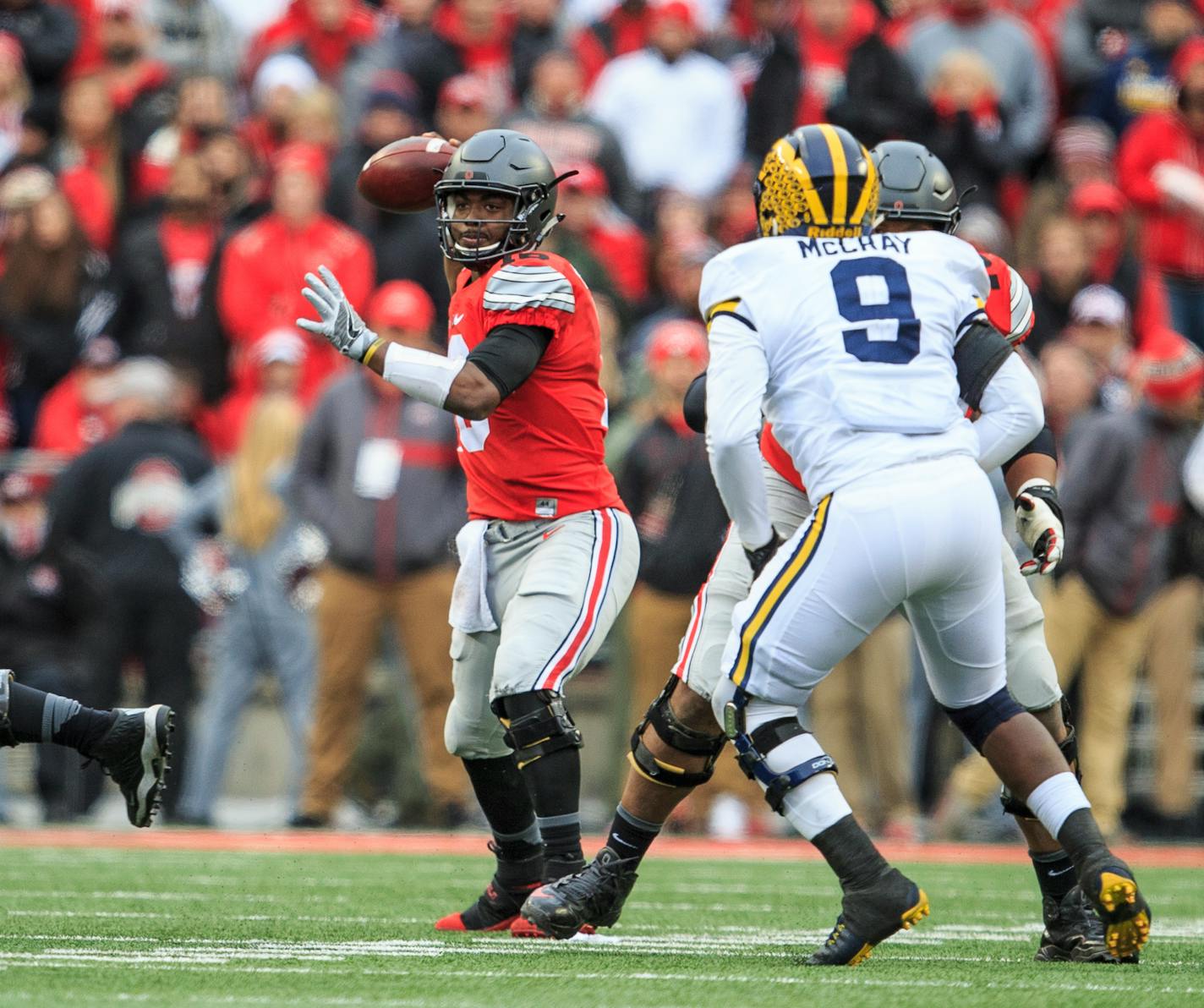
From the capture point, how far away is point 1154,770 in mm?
10672

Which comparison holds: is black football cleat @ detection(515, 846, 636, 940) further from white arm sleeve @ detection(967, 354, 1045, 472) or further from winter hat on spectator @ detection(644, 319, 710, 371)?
winter hat on spectator @ detection(644, 319, 710, 371)

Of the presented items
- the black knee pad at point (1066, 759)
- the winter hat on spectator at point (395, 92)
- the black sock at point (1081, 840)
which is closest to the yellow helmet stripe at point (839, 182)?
the black knee pad at point (1066, 759)

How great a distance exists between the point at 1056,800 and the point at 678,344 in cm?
545

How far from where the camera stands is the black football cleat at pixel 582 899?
18.1 feet

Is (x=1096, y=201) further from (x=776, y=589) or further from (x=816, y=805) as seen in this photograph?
(x=816, y=805)

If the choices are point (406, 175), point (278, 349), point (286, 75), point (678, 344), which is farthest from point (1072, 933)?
point (286, 75)

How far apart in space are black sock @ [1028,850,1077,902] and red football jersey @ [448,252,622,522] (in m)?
1.52

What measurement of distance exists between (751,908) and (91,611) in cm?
516

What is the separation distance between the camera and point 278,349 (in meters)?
11.1

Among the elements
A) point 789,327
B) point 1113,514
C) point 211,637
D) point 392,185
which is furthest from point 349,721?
point 789,327

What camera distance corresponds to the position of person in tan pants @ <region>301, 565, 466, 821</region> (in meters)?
10.2

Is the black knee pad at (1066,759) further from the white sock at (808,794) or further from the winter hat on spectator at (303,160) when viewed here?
the winter hat on spectator at (303,160)

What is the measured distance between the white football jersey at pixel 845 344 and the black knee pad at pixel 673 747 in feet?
2.87

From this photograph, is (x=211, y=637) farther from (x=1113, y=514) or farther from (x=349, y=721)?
(x=1113, y=514)
